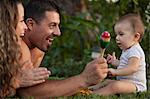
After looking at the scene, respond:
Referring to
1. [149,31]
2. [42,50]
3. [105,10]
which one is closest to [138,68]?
Answer: [42,50]

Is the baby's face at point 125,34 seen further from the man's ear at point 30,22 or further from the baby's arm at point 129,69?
the man's ear at point 30,22

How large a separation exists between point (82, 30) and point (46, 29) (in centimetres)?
471

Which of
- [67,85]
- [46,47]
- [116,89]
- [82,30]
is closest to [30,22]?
[46,47]

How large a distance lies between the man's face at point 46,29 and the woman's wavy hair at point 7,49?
1.43 ft

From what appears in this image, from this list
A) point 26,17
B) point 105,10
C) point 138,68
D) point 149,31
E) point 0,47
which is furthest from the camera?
point 105,10

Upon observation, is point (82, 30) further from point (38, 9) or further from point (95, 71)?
point (95, 71)

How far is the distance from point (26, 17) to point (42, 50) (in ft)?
0.90

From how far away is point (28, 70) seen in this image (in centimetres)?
337

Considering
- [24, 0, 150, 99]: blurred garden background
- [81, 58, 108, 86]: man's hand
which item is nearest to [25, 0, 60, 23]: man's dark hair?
[81, 58, 108, 86]: man's hand

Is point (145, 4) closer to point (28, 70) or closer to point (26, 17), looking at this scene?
point (26, 17)

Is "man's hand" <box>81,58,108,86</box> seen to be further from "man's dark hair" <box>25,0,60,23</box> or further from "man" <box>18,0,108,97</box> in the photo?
"man's dark hair" <box>25,0,60,23</box>

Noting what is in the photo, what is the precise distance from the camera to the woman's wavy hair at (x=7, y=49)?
328 centimetres

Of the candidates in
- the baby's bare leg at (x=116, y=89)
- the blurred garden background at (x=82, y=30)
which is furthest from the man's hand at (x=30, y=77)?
the blurred garden background at (x=82, y=30)

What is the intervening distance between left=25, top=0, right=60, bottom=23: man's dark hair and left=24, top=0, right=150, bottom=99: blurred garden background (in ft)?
6.79
